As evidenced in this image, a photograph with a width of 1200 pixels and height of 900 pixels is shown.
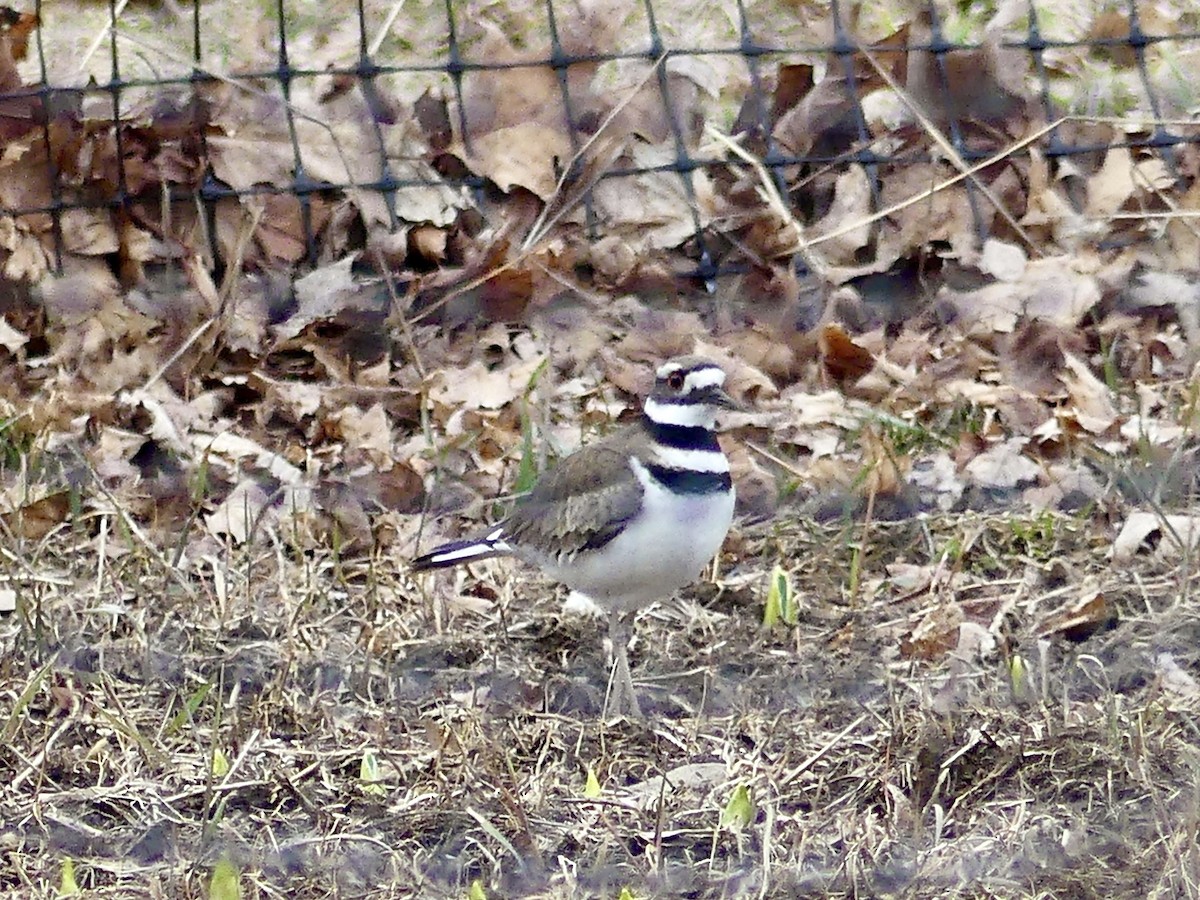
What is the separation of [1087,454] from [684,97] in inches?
99.8

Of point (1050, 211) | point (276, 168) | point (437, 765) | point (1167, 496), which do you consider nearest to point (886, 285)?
point (1050, 211)

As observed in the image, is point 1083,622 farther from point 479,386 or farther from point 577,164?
point 577,164

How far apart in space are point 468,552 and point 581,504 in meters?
0.35

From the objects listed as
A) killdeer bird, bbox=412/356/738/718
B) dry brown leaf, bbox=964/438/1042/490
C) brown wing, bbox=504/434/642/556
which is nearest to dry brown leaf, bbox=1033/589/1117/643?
dry brown leaf, bbox=964/438/1042/490

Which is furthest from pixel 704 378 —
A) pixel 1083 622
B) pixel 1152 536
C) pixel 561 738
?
pixel 1152 536

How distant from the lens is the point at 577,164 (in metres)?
6.58

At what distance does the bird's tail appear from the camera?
464 centimetres

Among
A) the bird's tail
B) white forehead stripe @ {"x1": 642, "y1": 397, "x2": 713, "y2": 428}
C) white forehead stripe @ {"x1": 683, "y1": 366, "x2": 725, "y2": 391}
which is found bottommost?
the bird's tail

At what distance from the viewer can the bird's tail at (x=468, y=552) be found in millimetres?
4645

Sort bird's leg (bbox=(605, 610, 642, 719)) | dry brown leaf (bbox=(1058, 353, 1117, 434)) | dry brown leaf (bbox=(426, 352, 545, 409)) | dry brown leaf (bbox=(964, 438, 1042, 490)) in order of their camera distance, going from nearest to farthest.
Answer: bird's leg (bbox=(605, 610, 642, 719)) → dry brown leaf (bbox=(964, 438, 1042, 490)) → dry brown leaf (bbox=(1058, 353, 1117, 434)) → dry brown leaf (bbox=(426, 352, 545, 409))

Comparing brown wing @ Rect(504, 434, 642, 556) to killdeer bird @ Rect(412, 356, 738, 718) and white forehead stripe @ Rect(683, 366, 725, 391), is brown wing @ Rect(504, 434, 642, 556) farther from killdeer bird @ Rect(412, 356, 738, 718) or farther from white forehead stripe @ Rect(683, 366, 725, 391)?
white forehead stripe @ Rect(683, 366, 725, 391)

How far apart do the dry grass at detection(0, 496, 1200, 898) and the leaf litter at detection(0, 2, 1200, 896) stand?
0.01 metres

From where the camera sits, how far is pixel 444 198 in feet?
21.5

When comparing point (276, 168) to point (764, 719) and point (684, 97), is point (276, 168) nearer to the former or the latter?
point (684, 97)
